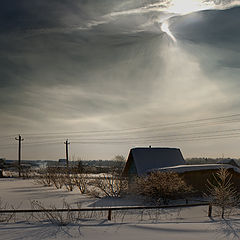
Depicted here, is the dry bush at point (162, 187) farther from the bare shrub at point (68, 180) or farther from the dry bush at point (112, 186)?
the bare shrub at point (68, 180)

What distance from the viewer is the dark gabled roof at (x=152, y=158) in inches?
1076

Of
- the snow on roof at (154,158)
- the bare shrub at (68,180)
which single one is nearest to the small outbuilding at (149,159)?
the snow on roof at (154,158)

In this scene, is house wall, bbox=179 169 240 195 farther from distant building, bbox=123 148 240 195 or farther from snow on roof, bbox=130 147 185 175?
snow on roof, bbox=130 147 185 175

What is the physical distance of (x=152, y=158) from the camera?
→ 28453 mm

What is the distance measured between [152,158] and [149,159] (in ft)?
1.45

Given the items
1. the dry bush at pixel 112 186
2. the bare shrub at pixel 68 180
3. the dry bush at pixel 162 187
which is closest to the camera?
the dry bush at pixel 162 187

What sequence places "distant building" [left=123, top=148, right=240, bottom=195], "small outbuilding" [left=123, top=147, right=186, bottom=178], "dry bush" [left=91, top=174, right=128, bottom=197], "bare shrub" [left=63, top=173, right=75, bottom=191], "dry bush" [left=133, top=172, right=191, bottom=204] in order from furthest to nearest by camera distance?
"bare shrub" [left=63, top=173, right=75, bottom=191] < "small outbuilding" [left=123, top=147, right=186, bottom=178] < "distant building" [left=123, top=148, right=240, bottom=195] < "dry bush" [left=91, top=174, right=128, bottom=197] < "dry bush" [left=133, top=172, right=191, bottom=204]

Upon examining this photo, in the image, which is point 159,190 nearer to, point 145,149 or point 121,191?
point 121,191

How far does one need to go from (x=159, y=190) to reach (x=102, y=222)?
9.59 meters

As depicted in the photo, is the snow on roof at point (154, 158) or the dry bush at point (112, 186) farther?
the snow on roof at point (154, 158)

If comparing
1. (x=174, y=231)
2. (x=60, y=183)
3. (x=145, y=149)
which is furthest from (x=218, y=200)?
(x=60, y=183)

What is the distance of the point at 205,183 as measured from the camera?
2412cm

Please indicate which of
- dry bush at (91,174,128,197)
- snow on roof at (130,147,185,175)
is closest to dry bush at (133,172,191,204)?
dry bush at (91,174,128,197)

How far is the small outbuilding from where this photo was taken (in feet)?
89.4
